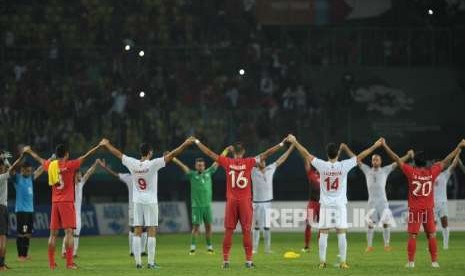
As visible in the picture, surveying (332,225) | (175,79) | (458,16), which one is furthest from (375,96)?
(332,225)

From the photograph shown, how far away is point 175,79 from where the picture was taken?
45.5m

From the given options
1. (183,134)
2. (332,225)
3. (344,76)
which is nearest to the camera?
(332,225)

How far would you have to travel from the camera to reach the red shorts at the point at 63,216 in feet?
77.5

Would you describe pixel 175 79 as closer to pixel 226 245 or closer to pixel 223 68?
pixel 223 68

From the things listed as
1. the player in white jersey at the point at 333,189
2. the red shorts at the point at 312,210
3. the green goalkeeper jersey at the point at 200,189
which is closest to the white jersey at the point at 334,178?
the player in white jersey at the point at 333,189

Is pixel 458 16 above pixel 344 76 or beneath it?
above

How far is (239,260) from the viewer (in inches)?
1049

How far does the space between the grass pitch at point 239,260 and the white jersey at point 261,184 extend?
164 centimetres

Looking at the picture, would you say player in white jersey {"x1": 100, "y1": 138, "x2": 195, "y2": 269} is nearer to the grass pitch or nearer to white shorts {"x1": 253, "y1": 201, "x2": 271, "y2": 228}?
the grass pitch

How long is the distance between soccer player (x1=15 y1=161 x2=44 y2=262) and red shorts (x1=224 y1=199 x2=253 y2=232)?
7.42 metres

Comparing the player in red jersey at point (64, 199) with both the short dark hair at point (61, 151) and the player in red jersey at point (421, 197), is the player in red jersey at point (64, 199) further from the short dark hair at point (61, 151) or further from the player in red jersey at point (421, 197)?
the player in red jersey at point (421, 197)

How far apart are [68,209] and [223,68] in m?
23.1

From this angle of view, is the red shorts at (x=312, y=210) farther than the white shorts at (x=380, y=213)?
No

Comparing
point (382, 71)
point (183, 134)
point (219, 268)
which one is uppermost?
point (382, 71)
